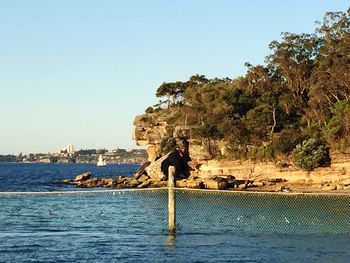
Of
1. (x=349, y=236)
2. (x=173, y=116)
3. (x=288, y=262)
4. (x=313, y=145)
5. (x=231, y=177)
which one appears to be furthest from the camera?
(x=173, y=116)

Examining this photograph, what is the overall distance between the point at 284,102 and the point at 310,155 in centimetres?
1293

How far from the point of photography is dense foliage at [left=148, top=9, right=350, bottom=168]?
72.6 meters

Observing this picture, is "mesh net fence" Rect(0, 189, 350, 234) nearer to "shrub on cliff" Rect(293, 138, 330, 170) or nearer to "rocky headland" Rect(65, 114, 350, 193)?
"rocky headland" Rect(65, 114, 350, 193)

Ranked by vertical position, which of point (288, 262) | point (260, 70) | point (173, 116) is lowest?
point (288, 262)

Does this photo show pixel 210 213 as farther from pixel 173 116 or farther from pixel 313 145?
pixel 173 116

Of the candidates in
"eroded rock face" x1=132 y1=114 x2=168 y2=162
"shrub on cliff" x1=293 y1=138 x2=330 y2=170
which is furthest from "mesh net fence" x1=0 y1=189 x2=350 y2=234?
"eroded rock face" x1=132 y1=114 x2=168 y2=162

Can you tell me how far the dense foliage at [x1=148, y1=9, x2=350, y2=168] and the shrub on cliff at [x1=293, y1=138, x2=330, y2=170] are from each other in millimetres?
1753

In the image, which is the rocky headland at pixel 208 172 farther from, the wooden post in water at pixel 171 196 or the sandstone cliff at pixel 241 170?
the wooden post in water at pixel 171 196

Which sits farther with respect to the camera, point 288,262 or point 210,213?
point 210,213

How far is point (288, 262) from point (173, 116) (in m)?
72.2

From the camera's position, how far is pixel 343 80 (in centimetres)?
7256

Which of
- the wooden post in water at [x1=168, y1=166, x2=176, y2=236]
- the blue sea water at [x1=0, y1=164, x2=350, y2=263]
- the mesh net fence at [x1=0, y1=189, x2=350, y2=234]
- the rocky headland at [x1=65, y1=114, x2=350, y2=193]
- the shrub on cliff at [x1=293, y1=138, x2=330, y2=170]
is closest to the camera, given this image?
the blue sea water at [x1=0, y1=164, x2=350, y2=263]

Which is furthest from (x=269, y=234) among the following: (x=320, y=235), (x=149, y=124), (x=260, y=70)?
(x=149, y=124)

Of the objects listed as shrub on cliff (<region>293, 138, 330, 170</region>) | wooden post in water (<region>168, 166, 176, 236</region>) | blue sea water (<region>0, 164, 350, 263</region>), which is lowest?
blue sea water (<region>0, 164, 350, 263</region>)
